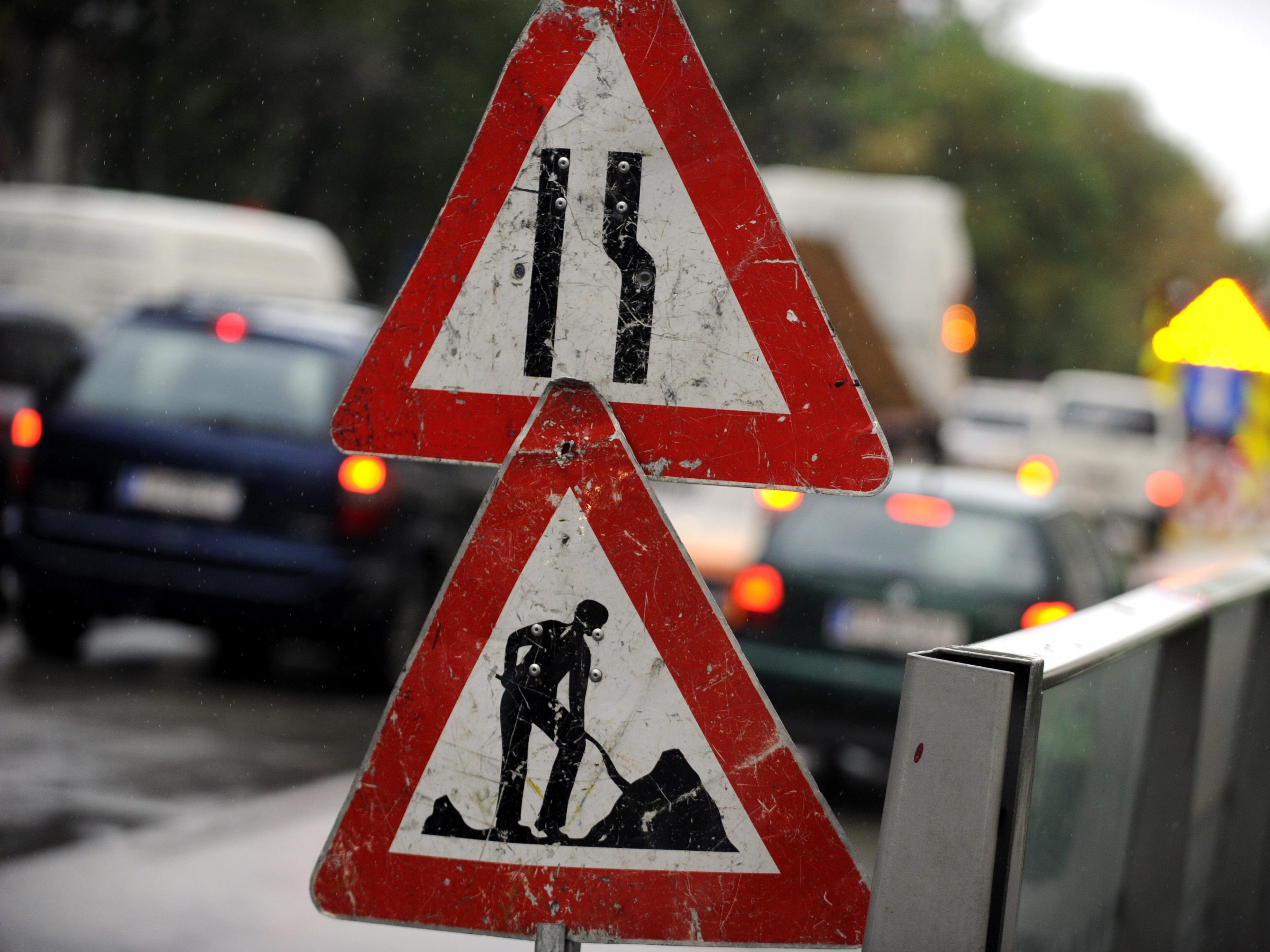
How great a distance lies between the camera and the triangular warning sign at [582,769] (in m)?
2.26

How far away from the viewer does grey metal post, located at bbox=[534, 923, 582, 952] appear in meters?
2.26

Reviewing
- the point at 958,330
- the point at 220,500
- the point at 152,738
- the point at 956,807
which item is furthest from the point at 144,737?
the point at 958,330

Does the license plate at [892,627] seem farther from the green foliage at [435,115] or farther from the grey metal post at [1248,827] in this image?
the grey metal post at [1248,827]

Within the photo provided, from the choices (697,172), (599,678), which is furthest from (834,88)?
(599,678)

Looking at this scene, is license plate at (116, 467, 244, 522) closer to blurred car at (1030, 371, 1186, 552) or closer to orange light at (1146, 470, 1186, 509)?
blurred car at (1030, 371, 1186, 552)

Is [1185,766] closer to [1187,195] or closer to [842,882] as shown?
[842,882]

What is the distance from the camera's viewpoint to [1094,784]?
266cm

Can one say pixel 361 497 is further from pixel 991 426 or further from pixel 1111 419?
pixel 991 426

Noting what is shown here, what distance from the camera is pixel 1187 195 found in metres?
16.8

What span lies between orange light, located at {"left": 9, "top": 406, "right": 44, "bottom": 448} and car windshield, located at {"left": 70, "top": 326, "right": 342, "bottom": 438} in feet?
0.63

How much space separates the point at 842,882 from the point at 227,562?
5480 millimetres

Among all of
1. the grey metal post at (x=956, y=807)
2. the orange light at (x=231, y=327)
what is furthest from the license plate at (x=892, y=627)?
the grey metal post at (x=956, y=807)

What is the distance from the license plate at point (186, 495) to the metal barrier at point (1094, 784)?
445 centimetres

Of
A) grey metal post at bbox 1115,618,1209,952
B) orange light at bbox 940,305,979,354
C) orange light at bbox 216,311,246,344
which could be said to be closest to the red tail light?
orange light at bbox 216,311,246,344
